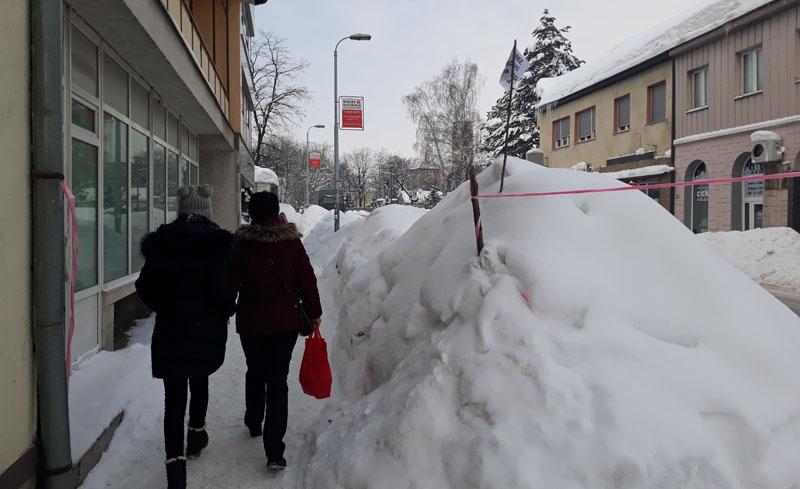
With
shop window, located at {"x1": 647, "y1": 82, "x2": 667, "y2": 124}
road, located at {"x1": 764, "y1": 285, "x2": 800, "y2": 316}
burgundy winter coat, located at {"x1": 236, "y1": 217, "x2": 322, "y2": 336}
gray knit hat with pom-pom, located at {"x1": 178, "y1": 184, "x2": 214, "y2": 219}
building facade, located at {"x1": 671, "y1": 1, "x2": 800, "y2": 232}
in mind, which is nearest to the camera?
gray knit hat with pom-pom, located at {"x1": 178, "y1": 184, "x2": 214, "y2": 219}

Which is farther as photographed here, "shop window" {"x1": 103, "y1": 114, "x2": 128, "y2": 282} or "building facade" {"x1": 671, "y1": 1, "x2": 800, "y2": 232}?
"building facade" {"x1": 671, "y1": 1, "x2": 800, "y2": 232}

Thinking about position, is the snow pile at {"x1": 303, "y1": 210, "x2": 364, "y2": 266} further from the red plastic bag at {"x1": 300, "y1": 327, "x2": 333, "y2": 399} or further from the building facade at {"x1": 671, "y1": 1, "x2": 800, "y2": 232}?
the building facade at {"x1": 671, "y1": 1, "x2": 800, "y2": 232}

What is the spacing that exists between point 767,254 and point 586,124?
44.0ft

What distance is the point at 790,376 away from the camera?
3.28 m

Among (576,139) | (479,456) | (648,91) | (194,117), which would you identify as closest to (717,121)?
(648,91)

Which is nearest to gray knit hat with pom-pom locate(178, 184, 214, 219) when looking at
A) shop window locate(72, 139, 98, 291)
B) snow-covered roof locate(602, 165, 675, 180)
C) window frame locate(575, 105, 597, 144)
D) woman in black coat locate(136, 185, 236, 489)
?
woman in black coat locate(136, 185, 236, 489)

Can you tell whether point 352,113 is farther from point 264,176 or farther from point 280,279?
point 280,279

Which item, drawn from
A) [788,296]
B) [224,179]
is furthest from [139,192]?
[788,296]

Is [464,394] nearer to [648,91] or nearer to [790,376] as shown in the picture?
[790,376]

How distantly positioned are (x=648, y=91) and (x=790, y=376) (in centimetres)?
2059

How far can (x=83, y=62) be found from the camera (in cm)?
545

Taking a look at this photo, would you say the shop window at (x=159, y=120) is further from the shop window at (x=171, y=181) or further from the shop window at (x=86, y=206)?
the shop window at (x=86, y=206)

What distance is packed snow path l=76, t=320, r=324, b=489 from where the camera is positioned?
345 cm

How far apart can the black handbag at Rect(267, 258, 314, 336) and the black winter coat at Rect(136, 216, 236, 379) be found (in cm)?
38
